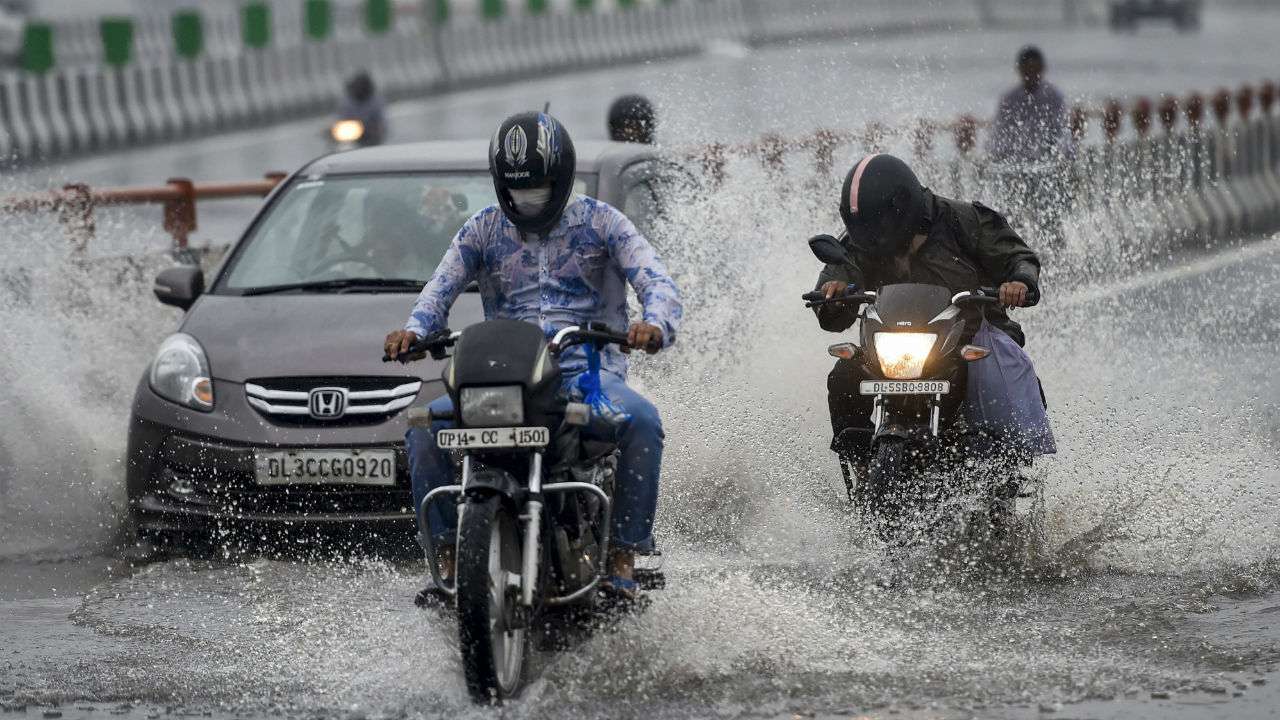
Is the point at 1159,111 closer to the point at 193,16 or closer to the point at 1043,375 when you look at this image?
the point at 1043,375

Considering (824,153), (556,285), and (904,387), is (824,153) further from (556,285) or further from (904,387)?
(556,285)

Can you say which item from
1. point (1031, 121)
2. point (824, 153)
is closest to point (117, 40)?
point (1031, 121)

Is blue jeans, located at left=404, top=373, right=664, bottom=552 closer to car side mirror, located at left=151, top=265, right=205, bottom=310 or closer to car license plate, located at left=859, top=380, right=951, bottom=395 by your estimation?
car license plate, located at left=859, top=380, right=951, bottom=395

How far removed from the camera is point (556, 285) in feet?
22.8

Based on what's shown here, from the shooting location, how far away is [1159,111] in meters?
21.8

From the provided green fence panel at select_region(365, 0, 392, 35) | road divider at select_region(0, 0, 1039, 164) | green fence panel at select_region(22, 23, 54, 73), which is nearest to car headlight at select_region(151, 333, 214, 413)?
road divider at select_region(0, 0, 1039, 164)

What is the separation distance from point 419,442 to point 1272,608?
109 inches

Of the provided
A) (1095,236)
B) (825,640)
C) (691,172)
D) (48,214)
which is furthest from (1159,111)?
(825,640)

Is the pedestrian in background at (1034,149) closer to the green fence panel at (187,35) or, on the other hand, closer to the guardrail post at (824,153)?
the guardrail post at (824,153)

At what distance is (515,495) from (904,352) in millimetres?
2084

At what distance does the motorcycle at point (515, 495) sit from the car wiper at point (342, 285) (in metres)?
2.83

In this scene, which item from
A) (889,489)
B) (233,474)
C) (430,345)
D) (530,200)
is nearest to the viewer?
(430,345)

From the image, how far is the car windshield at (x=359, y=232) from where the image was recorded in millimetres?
9469

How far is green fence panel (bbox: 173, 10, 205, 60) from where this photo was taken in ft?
122
